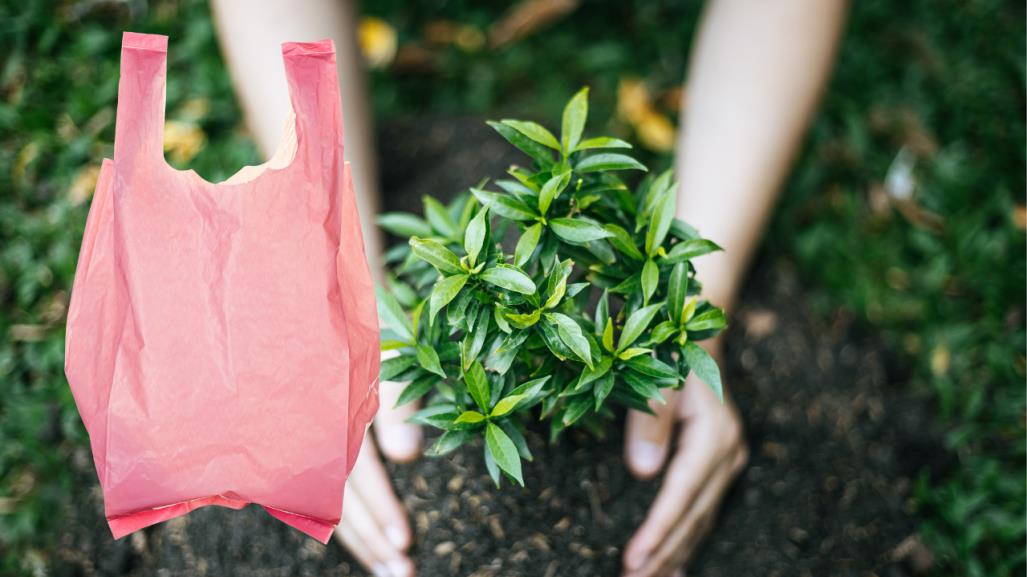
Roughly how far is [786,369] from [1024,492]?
606 mm

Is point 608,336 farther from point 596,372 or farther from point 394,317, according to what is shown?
point 394,317

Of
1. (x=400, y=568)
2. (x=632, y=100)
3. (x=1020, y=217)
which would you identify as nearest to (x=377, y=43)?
(x=632, y=100)

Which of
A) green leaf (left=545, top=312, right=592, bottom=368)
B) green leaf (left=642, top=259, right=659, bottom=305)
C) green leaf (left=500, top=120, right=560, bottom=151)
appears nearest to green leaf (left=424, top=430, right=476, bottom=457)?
green leaf (left=545, top=312, right=592, bottom=368)

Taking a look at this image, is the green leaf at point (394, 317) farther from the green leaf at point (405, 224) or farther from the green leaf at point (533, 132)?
the green leaf at point (533, 132)

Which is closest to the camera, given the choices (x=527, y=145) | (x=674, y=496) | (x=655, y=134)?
(x=527, y=145)

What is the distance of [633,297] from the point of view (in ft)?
4.04

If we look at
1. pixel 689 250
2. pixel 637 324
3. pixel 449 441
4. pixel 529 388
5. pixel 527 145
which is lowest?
pixel 449 441

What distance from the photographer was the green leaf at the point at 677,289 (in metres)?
1.18

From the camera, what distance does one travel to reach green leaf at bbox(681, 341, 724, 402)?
1.16 metres

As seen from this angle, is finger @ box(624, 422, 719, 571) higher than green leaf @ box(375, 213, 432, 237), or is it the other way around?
green leaf @ box(375, 213, 432, 237)

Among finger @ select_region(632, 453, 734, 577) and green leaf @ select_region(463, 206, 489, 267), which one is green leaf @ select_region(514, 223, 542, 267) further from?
finger @ select_region(632, 453, 734, 577)

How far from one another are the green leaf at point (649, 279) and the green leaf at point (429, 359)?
0.30 metres

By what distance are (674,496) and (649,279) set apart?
0.58 m

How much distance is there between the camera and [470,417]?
1.17 metres
